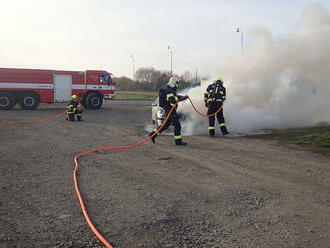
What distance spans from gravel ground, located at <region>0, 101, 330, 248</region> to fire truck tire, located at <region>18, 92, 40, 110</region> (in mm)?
13346

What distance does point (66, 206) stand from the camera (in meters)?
3.99

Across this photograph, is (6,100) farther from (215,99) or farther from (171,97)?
(215,99)

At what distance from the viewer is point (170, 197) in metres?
4.30

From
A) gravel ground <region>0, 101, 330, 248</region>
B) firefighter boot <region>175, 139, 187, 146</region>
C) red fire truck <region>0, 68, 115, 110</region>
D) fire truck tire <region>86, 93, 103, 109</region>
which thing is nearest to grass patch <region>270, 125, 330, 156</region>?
gravel ground <region>0, 101, 330, 248</region>

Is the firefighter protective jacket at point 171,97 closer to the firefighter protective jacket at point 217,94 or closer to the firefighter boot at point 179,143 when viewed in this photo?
the firefighter boot at point 179,143

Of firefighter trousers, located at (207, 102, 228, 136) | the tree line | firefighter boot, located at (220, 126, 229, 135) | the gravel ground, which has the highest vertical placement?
the tree line

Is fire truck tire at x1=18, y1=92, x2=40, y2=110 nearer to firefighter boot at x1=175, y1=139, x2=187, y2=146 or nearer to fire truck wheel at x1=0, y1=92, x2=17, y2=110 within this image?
fire truck wheel at x1=0, y1=92, x2=17, y2=110

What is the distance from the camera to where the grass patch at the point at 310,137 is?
25.5ft

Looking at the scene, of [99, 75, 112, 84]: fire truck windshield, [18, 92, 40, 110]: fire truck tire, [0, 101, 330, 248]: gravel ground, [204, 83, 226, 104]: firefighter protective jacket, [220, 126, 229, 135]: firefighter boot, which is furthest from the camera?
[99, 75, 112, 84]: fire truck windshield

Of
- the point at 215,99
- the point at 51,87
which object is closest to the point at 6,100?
the point at 51,87

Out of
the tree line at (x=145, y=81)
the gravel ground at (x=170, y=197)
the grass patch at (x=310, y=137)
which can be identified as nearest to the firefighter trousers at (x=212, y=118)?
the grass patch at (x=310, y=137)

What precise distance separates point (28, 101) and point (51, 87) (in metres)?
1.73

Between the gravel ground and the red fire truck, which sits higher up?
the red fire truck

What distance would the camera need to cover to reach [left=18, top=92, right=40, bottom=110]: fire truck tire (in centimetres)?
1997
